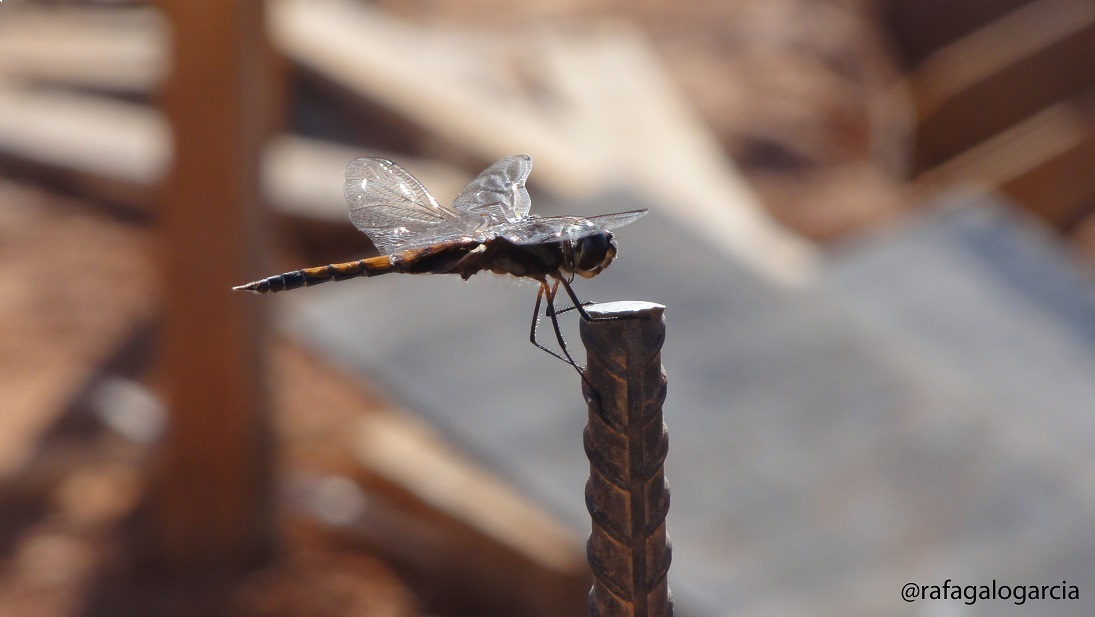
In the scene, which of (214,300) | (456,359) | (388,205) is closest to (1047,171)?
(456,359)

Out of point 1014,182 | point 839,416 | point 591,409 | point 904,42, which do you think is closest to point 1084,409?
point 839,416

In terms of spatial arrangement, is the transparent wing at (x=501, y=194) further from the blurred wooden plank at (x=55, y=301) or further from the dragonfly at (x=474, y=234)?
the blurred wooden plank at (x=55, y=301)

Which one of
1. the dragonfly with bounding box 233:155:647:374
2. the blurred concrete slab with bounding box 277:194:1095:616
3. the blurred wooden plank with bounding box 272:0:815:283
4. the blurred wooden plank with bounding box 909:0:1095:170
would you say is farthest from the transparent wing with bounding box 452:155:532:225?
the blurred wooden plank with bounding box 909:0:1095:170

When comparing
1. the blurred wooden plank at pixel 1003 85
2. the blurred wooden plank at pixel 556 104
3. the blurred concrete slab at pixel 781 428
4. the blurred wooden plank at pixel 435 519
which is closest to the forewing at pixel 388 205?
the blurred concrete slab at pixel 781 428

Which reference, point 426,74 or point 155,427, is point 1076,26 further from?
point 155,427

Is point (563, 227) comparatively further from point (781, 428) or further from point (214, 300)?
point (214, 300)

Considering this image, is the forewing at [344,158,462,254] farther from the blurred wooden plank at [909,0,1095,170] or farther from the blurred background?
the blurred wooden plank at [909,0,1095,170]
